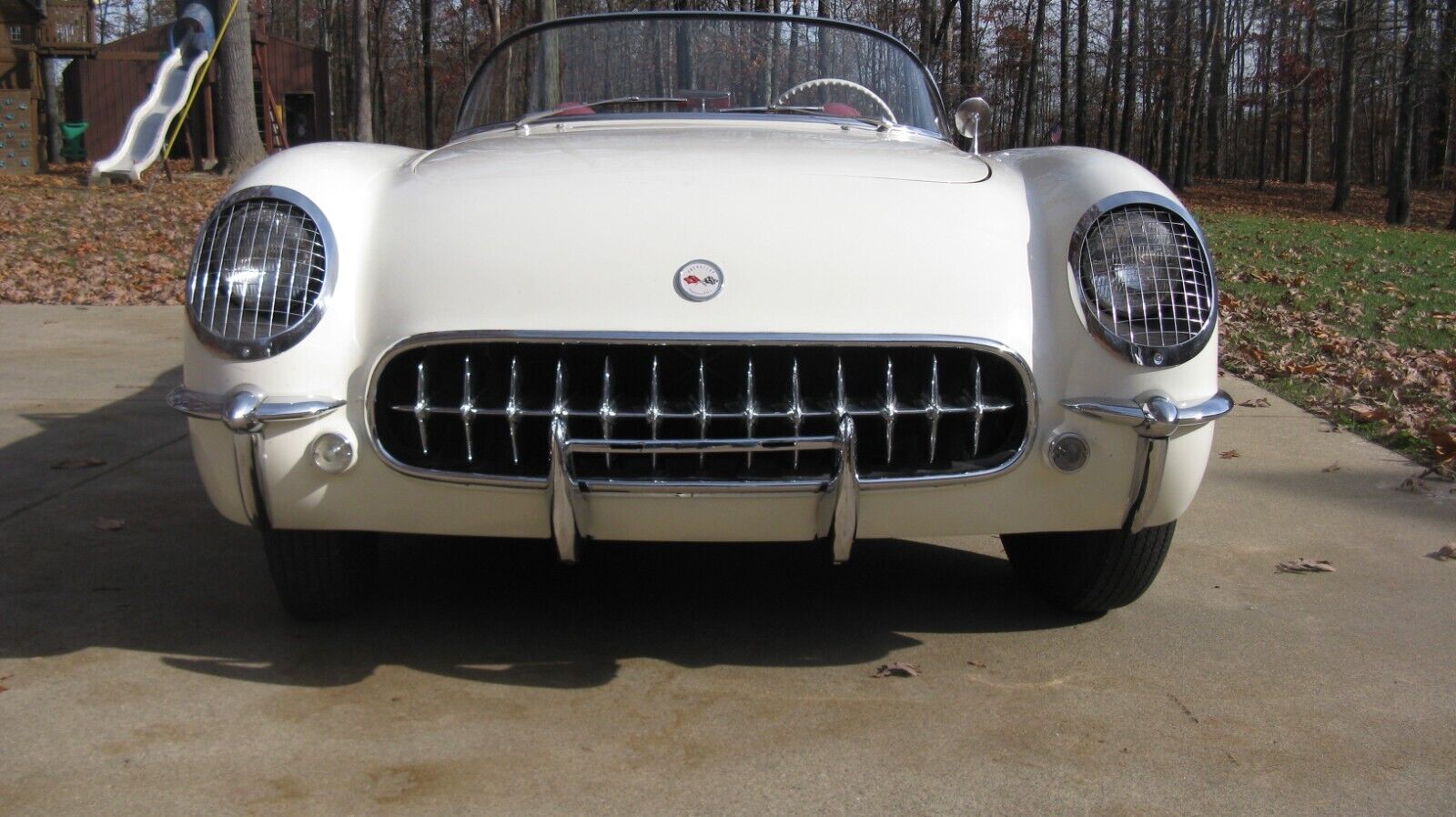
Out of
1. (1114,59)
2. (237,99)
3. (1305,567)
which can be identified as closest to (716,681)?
(1305,567)

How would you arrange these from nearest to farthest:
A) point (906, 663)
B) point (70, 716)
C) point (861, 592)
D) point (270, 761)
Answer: point (270, 761) → point (70, 716) → point (906, 663) → point (861, 592)

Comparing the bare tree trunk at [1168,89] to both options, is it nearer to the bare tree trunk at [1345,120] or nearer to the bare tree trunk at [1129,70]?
the bare tree trunk at [1129,70]

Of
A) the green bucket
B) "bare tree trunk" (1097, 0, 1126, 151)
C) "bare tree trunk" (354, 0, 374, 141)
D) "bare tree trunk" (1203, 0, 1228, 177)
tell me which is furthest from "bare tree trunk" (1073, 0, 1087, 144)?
the green bucket

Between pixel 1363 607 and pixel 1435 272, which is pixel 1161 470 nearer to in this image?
pixel 1363 607

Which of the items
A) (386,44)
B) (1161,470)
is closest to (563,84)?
(1161,470)

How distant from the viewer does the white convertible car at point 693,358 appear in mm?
2520

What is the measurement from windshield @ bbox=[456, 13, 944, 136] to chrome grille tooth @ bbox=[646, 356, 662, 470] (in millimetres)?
1657

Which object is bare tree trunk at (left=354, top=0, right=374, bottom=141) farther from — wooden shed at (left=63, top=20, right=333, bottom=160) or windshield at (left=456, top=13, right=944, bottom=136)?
windshield at (left=456, top=13, right=944, bottom=136)

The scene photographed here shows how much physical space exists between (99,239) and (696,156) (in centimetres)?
963

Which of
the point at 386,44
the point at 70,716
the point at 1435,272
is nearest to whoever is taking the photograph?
the point at 70,716

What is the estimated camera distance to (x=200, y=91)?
22703 millimetres

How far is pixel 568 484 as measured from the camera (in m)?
2.45

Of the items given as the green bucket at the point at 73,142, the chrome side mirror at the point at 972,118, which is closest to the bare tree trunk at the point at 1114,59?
the green bucket at the point at 73,142

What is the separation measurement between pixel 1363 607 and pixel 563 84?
8.68 feet
